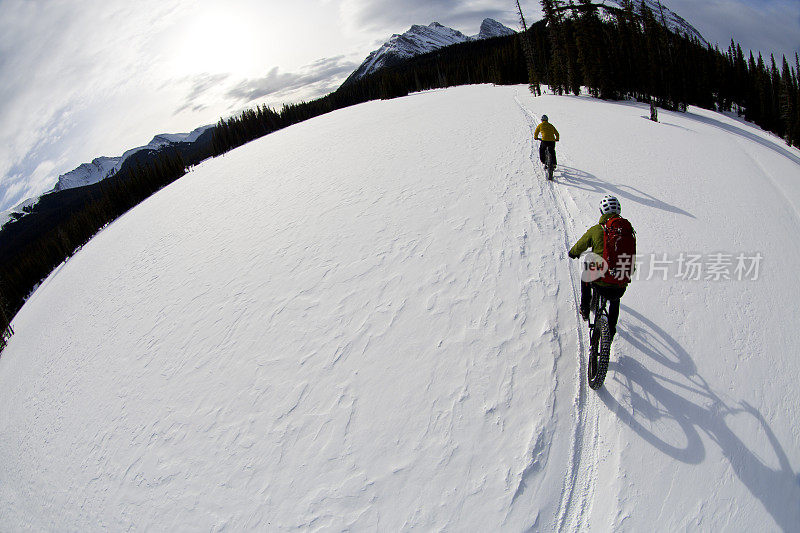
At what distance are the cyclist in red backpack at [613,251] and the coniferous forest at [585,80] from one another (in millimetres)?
27171

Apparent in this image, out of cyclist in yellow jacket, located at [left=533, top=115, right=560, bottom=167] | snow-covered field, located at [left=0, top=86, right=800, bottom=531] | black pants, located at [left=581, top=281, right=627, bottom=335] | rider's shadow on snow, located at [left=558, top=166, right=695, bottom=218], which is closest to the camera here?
snow-covered field, located at [left=0, top=86, right=800, bottom=531]

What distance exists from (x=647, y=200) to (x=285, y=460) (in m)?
10.8

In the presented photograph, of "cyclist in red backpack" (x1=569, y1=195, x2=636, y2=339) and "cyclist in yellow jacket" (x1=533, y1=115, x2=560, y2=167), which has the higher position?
"cyclist in yellow jacket" (x1=533, y1=115, x2=560, y2=167)

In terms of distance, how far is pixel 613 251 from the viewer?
429 centimetres

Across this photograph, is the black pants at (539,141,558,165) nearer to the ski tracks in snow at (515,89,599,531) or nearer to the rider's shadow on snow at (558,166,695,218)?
the rider's shadow on snow at (558,166,695,218)

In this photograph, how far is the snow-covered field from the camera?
4.16m

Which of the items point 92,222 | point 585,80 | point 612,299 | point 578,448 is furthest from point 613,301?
point 92,222

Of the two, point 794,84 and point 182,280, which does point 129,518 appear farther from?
point 794,84

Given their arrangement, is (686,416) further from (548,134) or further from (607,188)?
(548,134)

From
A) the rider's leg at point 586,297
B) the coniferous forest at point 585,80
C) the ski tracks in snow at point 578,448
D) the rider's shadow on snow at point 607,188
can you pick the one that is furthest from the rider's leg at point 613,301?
the coniferous forest at point 585,80

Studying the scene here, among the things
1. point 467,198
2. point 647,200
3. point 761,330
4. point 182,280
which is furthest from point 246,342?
point 647,200

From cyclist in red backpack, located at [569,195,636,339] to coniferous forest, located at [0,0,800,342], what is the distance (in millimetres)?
27171

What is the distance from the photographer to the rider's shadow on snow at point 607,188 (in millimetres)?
9336

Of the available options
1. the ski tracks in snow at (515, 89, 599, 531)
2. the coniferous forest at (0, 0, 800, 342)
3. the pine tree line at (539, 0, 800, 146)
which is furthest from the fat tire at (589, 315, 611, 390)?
the pine tree line at (539, 0, 800, 146)
